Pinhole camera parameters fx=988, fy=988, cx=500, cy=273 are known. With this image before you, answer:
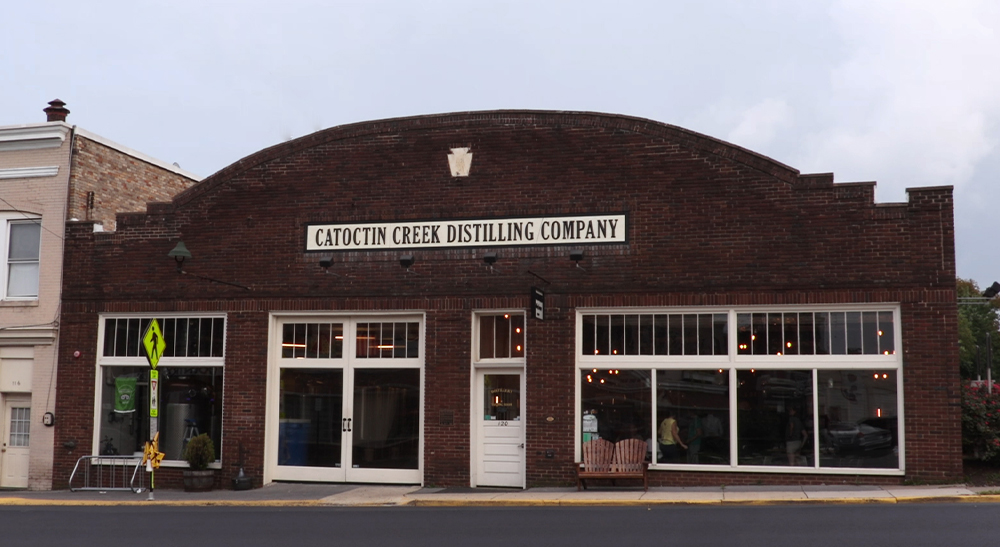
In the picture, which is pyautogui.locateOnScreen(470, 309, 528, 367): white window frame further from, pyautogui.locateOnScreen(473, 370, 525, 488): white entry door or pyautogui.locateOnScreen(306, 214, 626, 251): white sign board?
pyautogui.locateOnScreen(306, 214, 626, 251): white sign board

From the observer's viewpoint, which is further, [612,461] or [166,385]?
[166,385]

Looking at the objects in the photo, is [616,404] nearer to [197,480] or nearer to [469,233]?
[469,233]

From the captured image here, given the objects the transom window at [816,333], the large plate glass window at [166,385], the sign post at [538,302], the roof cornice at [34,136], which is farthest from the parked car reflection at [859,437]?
the roof cornice at [34,136]

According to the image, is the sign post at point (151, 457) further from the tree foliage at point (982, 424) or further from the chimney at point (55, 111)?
the tree foliage at point (982, 424)

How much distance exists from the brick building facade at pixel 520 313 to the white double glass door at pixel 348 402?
43mm

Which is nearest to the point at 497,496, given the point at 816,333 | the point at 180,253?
the point at 816,333

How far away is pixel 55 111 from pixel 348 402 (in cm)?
975

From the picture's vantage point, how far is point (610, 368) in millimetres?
17172

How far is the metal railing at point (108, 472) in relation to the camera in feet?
62.8

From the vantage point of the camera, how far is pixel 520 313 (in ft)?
58.3

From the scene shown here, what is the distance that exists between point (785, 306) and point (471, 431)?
583 cm

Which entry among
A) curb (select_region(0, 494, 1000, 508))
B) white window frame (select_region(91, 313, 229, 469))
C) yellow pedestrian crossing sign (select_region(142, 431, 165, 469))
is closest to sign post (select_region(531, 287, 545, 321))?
curb (select_region(0, 494, 1000, 508))

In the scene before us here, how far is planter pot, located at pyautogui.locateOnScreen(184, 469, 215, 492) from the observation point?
18.2 m

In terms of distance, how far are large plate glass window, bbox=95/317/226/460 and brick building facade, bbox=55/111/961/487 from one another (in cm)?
5
